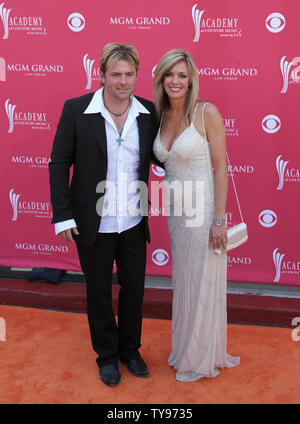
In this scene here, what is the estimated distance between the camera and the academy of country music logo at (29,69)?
11.5ft

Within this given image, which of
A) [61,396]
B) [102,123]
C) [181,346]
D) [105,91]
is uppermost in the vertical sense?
[105,91]

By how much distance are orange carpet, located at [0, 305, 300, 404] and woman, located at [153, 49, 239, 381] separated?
124mm

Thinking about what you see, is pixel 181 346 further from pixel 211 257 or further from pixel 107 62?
pixel 107 62

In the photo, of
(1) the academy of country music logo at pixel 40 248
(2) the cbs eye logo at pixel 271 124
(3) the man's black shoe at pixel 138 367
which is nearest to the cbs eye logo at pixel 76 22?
(2) the cbs eye logo at pixel 271 124

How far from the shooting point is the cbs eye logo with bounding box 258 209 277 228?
3.43 metres

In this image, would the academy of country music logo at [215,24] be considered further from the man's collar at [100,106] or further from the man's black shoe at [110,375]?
Answer: the man's black shoe at [110,375]

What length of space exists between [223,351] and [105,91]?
1456 mm

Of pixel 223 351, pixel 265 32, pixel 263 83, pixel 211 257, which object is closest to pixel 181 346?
pixel 223 351

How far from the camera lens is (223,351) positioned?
2.76 meters

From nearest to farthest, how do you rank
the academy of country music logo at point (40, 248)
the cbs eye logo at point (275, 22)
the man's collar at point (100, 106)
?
the man's collar at point (100, 106) < the cbs eye logo at point (275, 22) < the academy of country music logo at point (40, 248)

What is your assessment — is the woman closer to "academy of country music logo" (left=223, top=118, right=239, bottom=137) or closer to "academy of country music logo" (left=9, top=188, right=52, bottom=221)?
"academy of country music logo" (left=223, top=118, right=239, bottom=137)

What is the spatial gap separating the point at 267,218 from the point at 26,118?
5.80 feet

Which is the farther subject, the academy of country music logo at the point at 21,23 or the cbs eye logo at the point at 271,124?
the academy of country music logo at the point at 21,23

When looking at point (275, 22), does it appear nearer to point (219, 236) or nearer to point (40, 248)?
point (219, 236)
